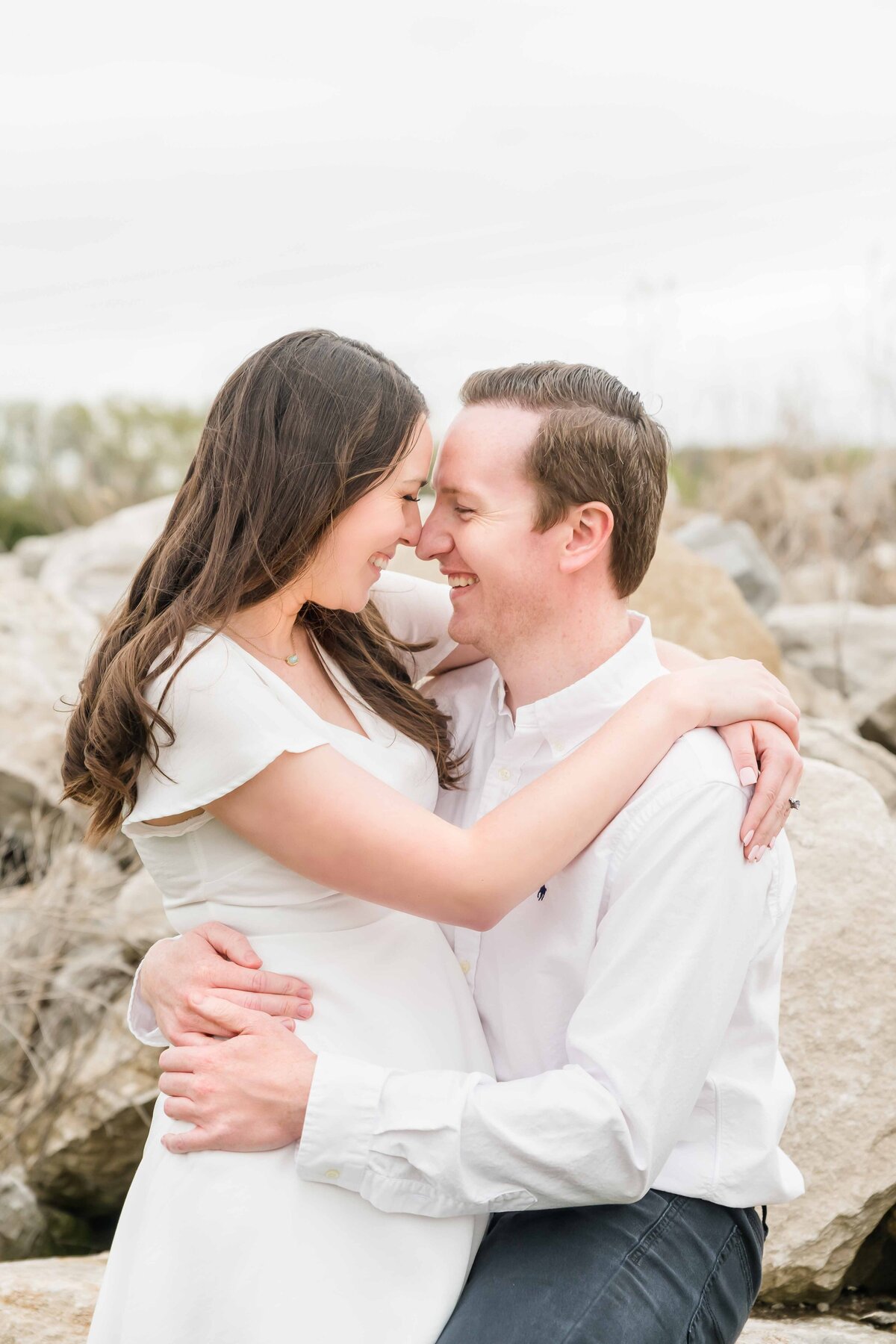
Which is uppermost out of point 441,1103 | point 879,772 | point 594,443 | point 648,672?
point 594,443

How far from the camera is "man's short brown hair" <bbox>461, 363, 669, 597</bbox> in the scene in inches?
93.5

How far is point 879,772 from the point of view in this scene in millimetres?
4414

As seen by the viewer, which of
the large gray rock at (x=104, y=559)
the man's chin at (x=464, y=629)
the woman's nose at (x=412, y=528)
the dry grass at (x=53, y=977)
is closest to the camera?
the woman's nose at (x=412, y=528)

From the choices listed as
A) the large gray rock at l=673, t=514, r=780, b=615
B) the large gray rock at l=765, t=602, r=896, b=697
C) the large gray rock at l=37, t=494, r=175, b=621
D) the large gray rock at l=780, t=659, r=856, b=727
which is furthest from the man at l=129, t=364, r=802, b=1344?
the large gray rock at l=37, t=494, r=175, b=621

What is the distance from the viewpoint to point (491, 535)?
7.89 feet

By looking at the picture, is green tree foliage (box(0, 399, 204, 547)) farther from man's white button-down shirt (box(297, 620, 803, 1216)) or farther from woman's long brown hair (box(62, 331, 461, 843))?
man's white button-down shirt (box(297, 620, 803, 1216))

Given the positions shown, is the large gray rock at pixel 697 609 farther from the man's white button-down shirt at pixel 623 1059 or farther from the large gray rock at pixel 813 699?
the man's white button-down shirt at pixel 623 1059

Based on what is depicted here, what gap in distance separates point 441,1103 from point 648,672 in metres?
0.90

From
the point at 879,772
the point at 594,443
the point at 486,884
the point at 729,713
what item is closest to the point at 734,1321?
the point at 486,884

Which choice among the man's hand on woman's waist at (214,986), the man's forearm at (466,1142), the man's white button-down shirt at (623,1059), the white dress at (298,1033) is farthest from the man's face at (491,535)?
the man's forearm at (466,1142)

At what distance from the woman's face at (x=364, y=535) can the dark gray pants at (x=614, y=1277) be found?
1098 mm

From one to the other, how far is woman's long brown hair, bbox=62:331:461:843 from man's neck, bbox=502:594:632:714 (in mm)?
443

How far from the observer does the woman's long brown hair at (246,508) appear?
213 centimetres

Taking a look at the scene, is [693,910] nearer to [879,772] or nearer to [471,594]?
[471,594]
